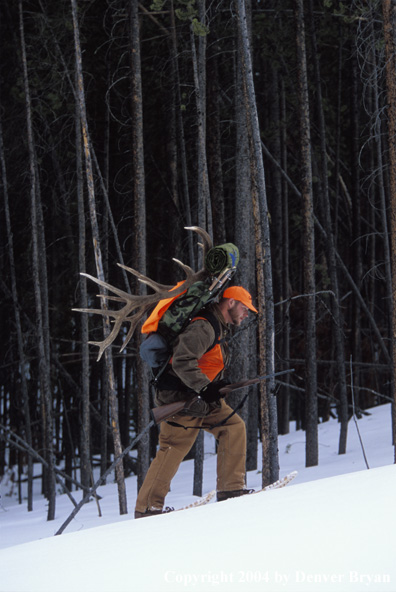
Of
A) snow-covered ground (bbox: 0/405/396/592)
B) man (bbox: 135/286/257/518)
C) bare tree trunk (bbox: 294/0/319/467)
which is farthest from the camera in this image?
bare tree trunk (bbox: 294/0/319/467)

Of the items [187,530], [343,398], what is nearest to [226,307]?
[187,530]

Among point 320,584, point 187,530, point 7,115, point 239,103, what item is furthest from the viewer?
point 7,115

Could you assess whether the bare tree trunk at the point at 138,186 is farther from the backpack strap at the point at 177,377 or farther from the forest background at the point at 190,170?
the backpack strap at the point at 177,377

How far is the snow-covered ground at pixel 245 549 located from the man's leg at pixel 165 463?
1138 mm

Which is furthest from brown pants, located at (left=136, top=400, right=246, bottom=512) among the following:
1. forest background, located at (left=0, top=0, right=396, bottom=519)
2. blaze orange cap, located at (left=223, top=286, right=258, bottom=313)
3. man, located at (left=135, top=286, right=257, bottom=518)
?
forest background, located at (left=0, top=0, right=396, bottom=519)

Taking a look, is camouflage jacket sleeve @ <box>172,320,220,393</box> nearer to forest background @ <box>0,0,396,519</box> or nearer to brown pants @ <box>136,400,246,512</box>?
brown pants @ <box>136,400,246,512</box>

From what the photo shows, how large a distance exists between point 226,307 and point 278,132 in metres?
8.15

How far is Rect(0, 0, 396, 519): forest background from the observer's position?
9.34m

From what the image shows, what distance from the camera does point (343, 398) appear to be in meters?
11.3

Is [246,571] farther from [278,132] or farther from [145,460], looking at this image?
[278,132]

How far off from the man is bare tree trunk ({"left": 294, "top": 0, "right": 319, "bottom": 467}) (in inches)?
204

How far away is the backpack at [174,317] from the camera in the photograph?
195 inches

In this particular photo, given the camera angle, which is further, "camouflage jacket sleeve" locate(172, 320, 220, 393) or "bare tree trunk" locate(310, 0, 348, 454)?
"bare tree trunk" locate(310, 0, 348, 454)

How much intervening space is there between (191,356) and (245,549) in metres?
1.95
